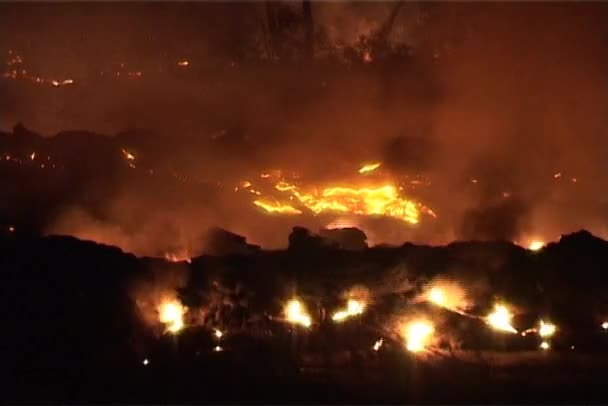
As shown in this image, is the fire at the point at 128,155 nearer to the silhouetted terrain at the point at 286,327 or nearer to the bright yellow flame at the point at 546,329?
the silhouetted terrain at the point at 286,327

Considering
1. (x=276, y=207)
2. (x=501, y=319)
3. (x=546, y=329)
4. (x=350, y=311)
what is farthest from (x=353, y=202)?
(x=546, y=329)

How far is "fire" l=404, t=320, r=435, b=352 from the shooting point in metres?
8.84

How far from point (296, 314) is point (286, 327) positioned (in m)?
0.29

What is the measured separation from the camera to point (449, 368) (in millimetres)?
8086

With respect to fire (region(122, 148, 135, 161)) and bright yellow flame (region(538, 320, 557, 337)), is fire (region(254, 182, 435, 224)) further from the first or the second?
bright yellow flame (region(538, 320, 557, 337))

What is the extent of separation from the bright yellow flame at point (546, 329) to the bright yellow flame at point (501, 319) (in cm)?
37

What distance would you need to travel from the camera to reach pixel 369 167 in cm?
1330

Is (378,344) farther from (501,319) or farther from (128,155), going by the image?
(128,155)

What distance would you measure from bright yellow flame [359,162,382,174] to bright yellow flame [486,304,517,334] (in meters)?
4.67

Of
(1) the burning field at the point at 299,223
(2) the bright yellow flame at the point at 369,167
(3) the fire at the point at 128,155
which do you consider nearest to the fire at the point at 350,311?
(1) the burning field at the point at 299,223

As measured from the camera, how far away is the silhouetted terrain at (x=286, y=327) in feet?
25.0

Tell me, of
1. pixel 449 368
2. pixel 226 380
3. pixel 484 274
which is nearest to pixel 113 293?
pixel 226 380

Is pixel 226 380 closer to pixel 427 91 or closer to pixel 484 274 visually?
pixel 484 274

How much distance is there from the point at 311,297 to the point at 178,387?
2382mm
